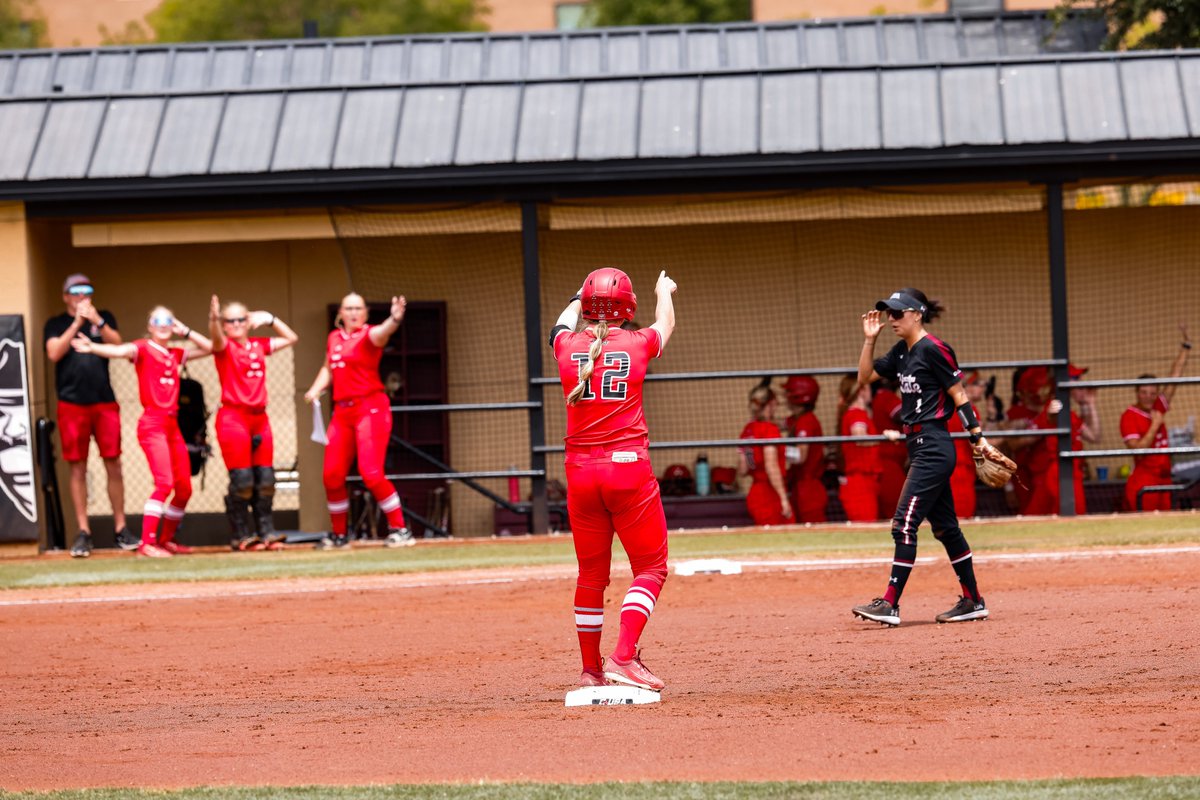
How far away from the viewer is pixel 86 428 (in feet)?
43.7

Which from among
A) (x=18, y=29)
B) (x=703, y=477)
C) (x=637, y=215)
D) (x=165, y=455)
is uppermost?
(x=18, y=29)

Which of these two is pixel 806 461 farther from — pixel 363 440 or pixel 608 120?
pixel 363 440

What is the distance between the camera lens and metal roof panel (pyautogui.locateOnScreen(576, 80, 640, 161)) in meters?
13.4

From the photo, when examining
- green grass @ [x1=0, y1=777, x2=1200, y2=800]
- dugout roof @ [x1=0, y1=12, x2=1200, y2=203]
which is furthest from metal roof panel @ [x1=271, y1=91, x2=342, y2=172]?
green grass @ [x1=0, y1=777, x2=1200, y2=800]

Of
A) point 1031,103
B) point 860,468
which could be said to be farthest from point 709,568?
point 1031,103

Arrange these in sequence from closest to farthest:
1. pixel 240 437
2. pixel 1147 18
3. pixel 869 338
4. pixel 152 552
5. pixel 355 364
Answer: pixel 869 338, pixel 355 364, pixel 240 437, pixel 152 552, pixel 1147 18

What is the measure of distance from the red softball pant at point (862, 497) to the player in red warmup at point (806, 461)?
469 mm

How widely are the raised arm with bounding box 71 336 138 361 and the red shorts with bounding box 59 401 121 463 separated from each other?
593 mm

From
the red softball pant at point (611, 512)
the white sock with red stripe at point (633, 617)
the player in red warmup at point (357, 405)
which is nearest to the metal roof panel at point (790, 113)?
the player in red warmup at point (357, 405)

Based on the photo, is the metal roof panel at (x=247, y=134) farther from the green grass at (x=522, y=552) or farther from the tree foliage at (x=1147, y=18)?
the tree foliage at (x=1147, y=18)

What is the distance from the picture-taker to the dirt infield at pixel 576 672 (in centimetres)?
575

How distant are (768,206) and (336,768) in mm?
9462

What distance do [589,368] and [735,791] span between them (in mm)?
2039

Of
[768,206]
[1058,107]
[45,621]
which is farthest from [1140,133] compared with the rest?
[45,621]
